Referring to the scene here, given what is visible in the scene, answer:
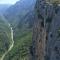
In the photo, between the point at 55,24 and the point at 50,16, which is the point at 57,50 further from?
the point at 50,16

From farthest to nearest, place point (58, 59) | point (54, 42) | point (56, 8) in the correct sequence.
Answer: point (56, 8) → point (54, 42) → point (58, 59)

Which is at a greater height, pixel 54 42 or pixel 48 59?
pixel 54 42

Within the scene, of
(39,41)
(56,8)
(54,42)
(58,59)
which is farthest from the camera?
(39,41)

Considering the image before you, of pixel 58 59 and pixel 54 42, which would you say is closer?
pixel 58 59

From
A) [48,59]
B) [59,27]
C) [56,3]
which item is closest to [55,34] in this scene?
[59,27]

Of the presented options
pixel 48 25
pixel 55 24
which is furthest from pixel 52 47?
pixel 48 25

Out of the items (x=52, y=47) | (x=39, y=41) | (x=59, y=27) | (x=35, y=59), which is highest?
(x=59, y=27)

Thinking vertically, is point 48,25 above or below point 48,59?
above

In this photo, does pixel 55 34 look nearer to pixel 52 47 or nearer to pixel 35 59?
pixel 52 47

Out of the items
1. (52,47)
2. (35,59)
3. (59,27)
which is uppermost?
(59,27)
